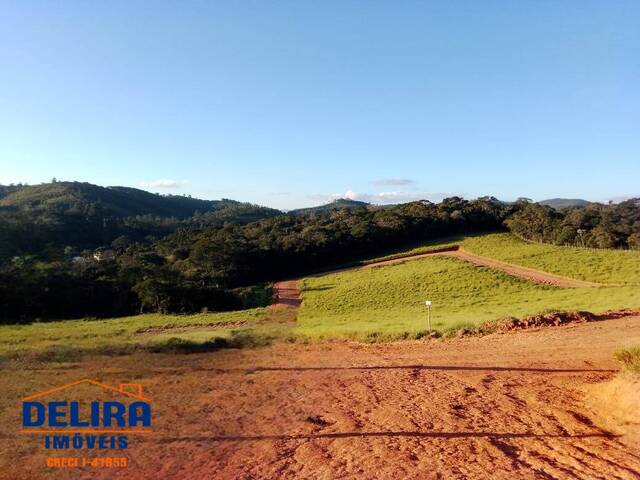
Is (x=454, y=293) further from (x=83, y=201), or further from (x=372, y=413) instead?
(x=83, y=201)

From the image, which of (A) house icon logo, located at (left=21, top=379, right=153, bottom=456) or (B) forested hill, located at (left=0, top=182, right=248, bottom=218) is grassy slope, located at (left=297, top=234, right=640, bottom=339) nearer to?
(A) house icon logo, located at (left=21, top=379, right=153, bottom=456)

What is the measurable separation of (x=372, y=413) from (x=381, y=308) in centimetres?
2065

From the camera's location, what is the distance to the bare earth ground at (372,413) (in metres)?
7.24

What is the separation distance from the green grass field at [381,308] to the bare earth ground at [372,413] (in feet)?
9.94

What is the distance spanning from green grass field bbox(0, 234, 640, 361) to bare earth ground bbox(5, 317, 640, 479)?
3028 mm

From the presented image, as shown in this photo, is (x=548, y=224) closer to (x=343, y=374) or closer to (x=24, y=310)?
(x=343, y=374)

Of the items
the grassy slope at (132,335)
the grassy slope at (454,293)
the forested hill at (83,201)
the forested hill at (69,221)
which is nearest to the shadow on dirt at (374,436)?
the grassy slope at (454,293)

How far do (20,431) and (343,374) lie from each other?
7568 millimetres

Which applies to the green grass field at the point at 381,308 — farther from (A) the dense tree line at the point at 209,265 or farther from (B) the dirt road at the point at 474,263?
(A) the dense tree line at the point at 209,265

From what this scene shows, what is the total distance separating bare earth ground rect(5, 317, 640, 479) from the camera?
7242 mm

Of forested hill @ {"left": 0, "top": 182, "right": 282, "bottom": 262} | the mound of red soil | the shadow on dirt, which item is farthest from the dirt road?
forested hill @ {"left": 0, "top": 182, "right": 282, "bottom": 262}

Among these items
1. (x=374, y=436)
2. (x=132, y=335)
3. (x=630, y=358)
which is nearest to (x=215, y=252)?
(x=132, y=335)

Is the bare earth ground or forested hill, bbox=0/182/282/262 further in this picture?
forested hill, bbox=0/182/282/262

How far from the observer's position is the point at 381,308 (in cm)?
2991
